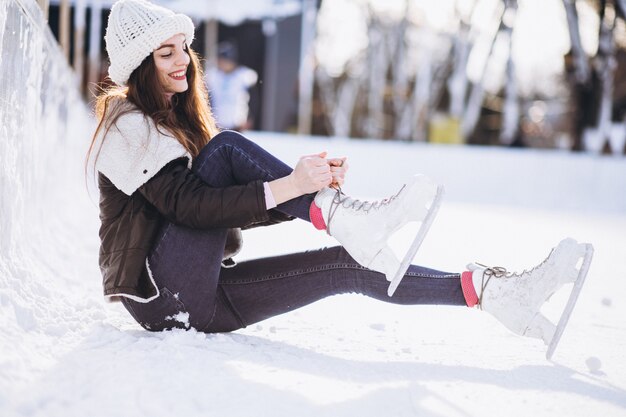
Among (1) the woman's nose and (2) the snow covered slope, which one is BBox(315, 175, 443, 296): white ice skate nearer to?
(2) the snow covered slope

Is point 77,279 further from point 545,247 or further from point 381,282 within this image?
point 545,247

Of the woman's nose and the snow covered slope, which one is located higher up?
the woman's nose

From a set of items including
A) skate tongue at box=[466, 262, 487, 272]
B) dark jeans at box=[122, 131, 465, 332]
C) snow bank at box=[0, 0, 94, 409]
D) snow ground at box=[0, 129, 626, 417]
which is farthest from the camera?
skate tongue at box=[466, 262, 487, 272]

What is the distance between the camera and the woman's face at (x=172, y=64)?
2176 mm

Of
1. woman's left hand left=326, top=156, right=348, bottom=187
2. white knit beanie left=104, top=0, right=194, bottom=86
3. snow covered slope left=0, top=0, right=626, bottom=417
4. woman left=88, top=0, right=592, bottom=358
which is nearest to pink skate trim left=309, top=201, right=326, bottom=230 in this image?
woman left=88, top=0, right=592, bottom=358

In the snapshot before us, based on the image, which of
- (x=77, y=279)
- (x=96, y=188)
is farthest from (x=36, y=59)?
(x=96, y=188)

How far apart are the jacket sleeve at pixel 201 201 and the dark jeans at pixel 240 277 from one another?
75mm

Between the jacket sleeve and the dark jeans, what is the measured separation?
2.9 inches

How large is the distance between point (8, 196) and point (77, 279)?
0.79m

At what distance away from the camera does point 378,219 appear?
204 cm

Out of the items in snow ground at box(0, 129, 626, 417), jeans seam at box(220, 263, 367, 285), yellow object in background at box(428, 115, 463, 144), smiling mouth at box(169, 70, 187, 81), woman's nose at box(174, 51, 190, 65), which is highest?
woman's nose at box(174, 51, 190, 65)

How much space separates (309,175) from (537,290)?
0.73 meters

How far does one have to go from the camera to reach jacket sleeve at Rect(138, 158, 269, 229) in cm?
193

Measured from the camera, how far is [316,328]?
2.50 meters
